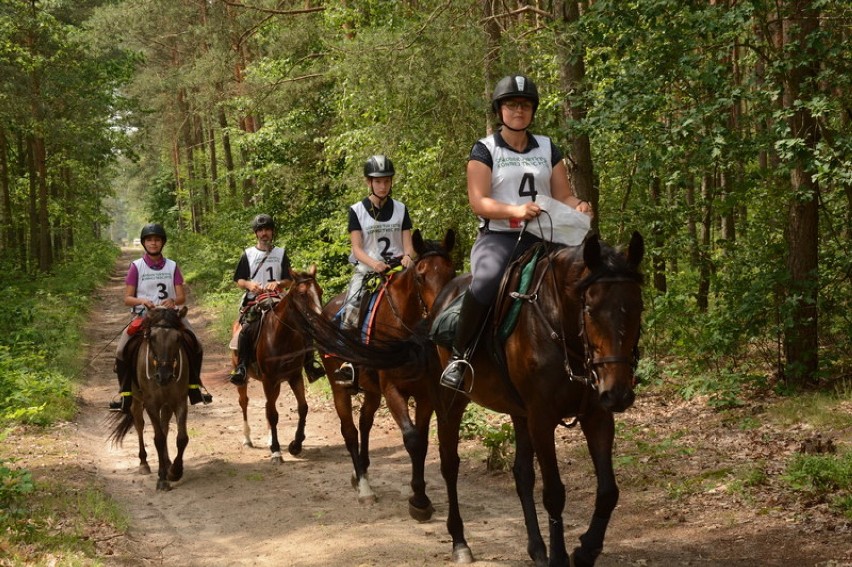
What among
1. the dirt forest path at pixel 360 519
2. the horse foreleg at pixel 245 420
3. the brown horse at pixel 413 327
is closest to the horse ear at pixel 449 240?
the brown horse at pixel 413 327

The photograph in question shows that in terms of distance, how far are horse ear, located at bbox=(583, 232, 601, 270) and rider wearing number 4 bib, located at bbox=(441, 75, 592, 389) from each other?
940mm

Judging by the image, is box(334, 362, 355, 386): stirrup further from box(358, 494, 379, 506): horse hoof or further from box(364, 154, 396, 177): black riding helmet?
box(364, 154, 396, 177): black riding helmet

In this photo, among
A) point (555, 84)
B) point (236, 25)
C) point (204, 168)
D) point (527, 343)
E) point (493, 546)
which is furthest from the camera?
point (204, 168)

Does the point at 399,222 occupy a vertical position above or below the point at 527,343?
above

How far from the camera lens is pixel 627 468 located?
8.87 metres

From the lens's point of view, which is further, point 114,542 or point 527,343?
point 114,542

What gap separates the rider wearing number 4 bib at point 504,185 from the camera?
230 inches

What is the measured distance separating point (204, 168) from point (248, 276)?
4562 cm

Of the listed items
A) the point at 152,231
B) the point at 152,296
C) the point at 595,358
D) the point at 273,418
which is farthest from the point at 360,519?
the point at 152,231

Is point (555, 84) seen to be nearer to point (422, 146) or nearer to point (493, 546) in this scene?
point (422, 146)

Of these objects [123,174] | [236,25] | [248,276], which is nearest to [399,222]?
[248,276]

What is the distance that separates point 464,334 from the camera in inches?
237

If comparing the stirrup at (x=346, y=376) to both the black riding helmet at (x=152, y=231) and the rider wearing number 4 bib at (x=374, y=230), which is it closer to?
the rider wearing number 4 bib at (x=374, y=230)

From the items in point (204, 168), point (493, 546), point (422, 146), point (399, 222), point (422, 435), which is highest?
point (204, 168)
